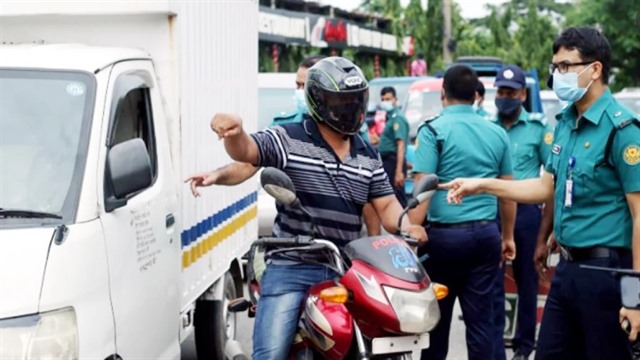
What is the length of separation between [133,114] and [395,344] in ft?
7.37

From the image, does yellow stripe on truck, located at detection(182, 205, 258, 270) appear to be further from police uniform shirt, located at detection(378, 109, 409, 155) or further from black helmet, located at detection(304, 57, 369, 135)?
police uniform shirt, located at detection(378, 109, 409, 155)

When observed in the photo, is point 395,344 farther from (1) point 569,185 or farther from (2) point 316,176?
(1) point 569,185

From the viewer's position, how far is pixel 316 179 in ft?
14.9

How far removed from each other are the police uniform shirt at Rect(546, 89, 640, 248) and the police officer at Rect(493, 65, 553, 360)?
2.63 metres

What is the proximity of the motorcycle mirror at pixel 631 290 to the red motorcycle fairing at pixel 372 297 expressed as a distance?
0.84 metres

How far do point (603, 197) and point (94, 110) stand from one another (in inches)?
90.8

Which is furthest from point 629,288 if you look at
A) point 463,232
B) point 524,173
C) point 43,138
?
point 524,173

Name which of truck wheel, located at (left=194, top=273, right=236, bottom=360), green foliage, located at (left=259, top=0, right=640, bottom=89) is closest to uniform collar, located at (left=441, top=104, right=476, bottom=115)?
truck wheel, located at (left=194, top=273, right=236, bottom=360)

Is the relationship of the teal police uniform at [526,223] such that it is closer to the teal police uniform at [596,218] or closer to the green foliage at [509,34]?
the teal police uniform at [596,218]

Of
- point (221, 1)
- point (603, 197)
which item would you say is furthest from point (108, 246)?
point (221, 1)

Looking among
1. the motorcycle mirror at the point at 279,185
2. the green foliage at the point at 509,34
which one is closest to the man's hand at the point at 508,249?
the motorcycle mirror at the point at 279,185

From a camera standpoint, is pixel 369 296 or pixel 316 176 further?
pixel 316 176

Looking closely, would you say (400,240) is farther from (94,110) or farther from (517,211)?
(517,211)

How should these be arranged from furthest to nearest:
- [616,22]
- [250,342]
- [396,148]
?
[616,22] → [396,148] → [250,342]
